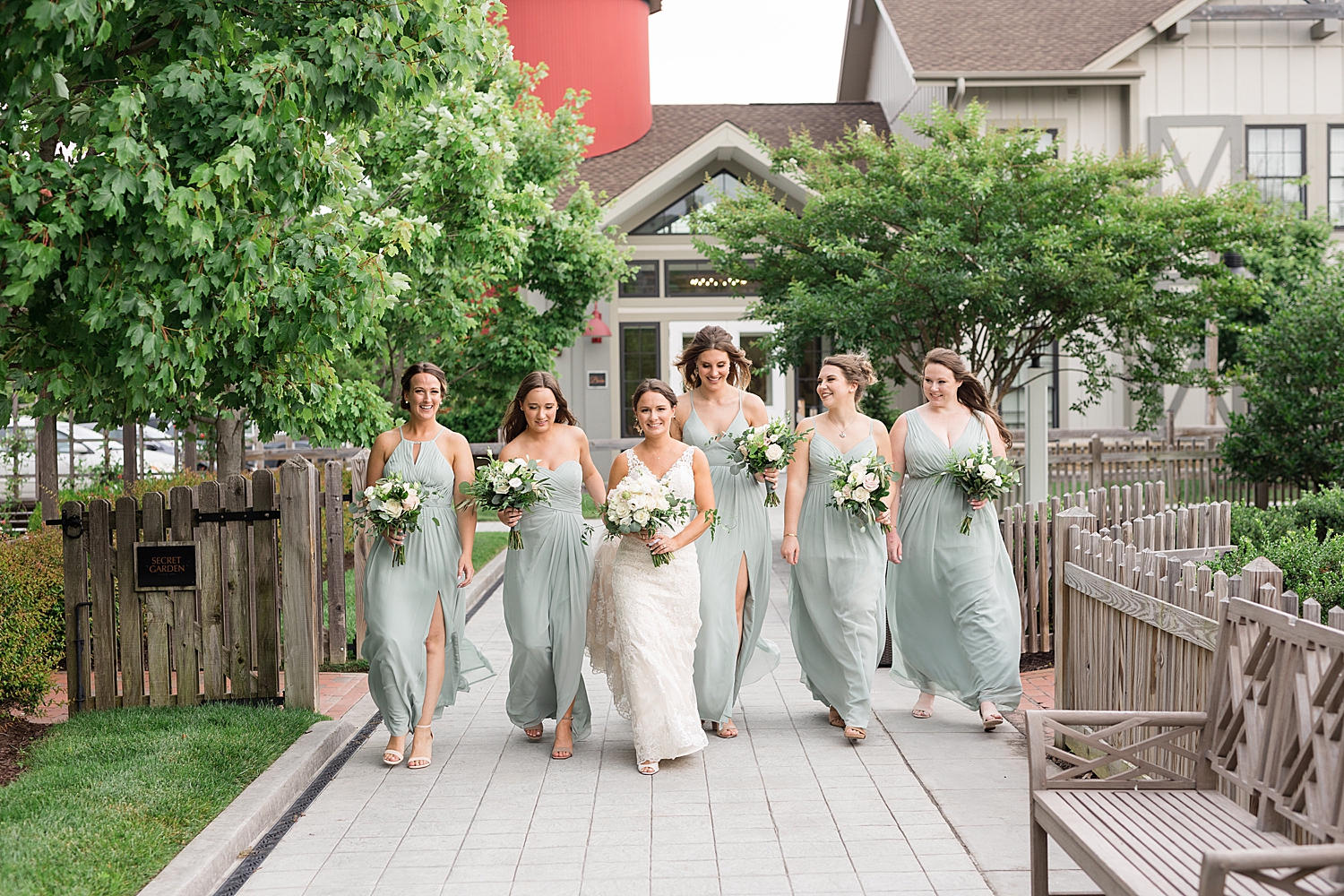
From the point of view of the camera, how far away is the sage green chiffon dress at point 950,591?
22.4ft

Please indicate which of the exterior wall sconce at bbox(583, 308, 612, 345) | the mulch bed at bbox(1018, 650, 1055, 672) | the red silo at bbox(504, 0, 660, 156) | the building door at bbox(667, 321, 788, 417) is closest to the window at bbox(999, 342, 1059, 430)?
the building door at bbox(667, 321, 788, 417)

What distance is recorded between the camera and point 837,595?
6.80 m

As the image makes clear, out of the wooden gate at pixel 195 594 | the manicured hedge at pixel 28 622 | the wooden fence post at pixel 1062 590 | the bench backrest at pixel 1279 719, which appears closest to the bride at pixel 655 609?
the wooden gate at pixel 195 594

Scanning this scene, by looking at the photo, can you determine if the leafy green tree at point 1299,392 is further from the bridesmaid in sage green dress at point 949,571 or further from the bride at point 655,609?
the bride at point 655,609

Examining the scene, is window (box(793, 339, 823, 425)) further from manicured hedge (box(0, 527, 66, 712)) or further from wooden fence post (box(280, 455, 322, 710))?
manicured hedge (box(0, 527, 66, 712))

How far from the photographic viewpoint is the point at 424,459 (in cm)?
642

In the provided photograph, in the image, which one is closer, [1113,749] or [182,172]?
[1113,749]

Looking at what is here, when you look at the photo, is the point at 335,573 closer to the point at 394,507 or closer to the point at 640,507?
the point at 394,507

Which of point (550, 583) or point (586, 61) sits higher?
point (586, 61)

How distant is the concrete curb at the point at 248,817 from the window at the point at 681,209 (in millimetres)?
17615

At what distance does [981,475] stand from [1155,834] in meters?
3.21

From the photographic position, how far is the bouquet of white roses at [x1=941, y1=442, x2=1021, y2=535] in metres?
6.76

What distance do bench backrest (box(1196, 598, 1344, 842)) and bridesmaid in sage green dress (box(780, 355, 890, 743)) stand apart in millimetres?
2692

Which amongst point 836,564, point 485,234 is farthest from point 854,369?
point 485,234
